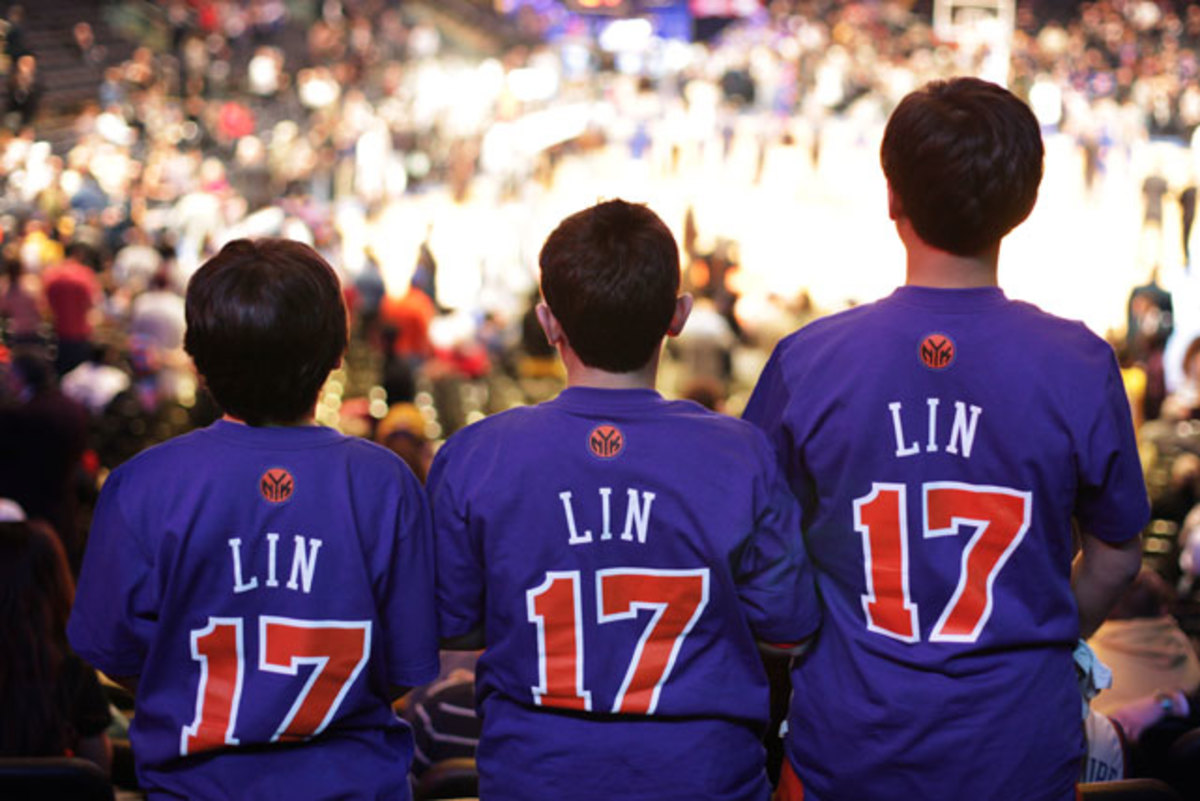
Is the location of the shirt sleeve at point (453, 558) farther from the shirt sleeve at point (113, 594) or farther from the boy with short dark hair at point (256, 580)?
the shirt sleeve at point (113, 594)

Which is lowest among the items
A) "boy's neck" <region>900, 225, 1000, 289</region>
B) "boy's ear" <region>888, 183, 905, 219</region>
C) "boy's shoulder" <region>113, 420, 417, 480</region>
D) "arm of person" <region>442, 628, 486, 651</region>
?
"arm of person" <region>442, 628, 486, 651</region>

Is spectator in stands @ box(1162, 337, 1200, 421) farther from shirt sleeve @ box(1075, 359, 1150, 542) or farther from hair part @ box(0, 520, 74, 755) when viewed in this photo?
hair part @ box(0, 520, 74, 755)

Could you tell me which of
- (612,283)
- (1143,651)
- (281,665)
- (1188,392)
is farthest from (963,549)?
(1188,392)

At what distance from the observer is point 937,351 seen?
2.19 meters

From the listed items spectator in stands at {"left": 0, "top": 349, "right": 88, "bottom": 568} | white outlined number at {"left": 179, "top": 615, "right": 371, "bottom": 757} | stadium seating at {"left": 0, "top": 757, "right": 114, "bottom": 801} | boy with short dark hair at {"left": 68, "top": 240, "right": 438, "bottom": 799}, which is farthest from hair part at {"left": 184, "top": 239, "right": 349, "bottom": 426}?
spectator in stands at {"left": 0, "top": 349, "right": 88, "bottom": 568}

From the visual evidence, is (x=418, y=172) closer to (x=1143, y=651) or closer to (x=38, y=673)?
(x=38, y=673)

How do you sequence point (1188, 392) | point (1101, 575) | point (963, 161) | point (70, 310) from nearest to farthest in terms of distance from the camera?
point (963, 161) < point (1101, 575) < point (1188, 392) < point (70, 310)

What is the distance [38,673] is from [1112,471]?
228 cm

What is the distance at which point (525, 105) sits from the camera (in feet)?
98.1

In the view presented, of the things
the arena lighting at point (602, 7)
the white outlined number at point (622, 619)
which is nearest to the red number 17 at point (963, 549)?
the white outlined number at point (622, 619)

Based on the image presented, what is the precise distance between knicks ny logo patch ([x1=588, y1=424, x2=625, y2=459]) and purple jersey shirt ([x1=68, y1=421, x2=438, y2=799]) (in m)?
0.31

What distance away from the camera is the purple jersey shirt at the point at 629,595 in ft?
7.01

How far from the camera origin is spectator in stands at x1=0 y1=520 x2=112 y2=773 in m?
3.11

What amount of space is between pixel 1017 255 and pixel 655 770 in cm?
1565
